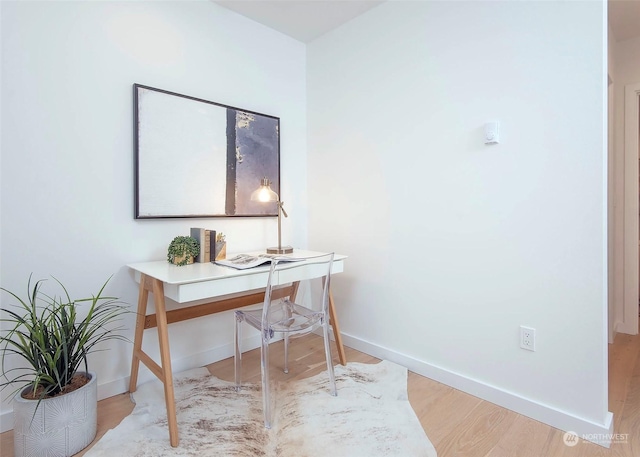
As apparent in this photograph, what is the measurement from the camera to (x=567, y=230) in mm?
1582

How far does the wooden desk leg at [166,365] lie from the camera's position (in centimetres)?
150

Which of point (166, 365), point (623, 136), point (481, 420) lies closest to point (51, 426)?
point (166, 365)

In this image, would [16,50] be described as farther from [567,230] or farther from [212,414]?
[567,230]

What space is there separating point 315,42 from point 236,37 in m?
0.66

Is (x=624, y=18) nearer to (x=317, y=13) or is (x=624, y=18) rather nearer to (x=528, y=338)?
(x=317, y=13)

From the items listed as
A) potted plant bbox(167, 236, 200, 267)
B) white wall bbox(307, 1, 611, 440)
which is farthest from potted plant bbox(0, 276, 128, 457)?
white wall bbox(307, 1, 611, 440)

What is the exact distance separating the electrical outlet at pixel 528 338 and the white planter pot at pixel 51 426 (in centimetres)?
202

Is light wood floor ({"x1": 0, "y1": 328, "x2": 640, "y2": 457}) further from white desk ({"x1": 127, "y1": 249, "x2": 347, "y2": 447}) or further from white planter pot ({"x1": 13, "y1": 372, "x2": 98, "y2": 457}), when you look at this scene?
white desk ({"x1": 127, "y1": 249, "x2": 347, "y2": 447})

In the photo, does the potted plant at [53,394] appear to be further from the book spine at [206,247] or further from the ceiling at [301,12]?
the ceiling at [301,12]

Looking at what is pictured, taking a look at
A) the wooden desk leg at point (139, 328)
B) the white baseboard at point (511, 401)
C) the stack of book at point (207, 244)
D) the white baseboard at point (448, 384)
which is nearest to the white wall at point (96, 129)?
the white baseboard at point (448, 384)

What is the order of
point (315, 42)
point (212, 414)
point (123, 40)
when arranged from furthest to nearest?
point (315, 42), point (123, 40), point (212, 414)

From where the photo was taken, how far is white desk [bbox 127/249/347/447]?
5.04 feet

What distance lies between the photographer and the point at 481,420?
1.67 metres

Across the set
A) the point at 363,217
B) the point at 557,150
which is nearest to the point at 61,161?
the point at 363,217
